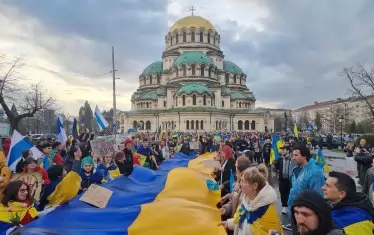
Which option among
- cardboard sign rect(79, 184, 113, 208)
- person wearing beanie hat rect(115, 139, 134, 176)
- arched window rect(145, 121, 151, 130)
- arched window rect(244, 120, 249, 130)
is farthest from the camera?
arched window rect(244, 120, 249, 130)

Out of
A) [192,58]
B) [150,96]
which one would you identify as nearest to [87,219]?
[192,58]

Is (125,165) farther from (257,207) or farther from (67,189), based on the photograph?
(257,207)

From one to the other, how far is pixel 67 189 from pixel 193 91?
6708 centimetres

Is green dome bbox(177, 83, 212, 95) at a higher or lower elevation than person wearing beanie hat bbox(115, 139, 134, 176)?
higher

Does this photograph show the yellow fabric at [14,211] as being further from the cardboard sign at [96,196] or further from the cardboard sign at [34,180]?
the cardboard sign at [34,180]

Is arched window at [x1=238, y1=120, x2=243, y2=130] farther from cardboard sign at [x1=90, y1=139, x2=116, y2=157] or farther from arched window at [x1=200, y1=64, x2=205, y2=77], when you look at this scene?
cardboard sign at [x1=90, y1=139, x2=116, y2=157]

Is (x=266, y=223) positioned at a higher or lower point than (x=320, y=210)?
lower

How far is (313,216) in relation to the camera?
2.61 metres

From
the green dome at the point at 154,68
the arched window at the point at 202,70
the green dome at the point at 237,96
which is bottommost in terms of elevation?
the green dome at the point at 237,96

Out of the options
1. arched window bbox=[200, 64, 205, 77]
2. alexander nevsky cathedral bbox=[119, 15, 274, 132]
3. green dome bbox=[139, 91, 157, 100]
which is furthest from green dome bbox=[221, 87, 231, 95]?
green dome bbox=[139, 91, 157, 100]

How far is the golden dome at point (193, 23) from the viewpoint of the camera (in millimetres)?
82000

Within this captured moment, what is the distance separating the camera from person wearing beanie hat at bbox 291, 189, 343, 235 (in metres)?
2.58

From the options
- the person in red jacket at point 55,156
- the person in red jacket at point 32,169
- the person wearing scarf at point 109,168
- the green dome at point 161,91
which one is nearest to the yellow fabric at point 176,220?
the person in red jacket at point 32,169

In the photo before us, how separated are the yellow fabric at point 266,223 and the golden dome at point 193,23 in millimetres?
80199
